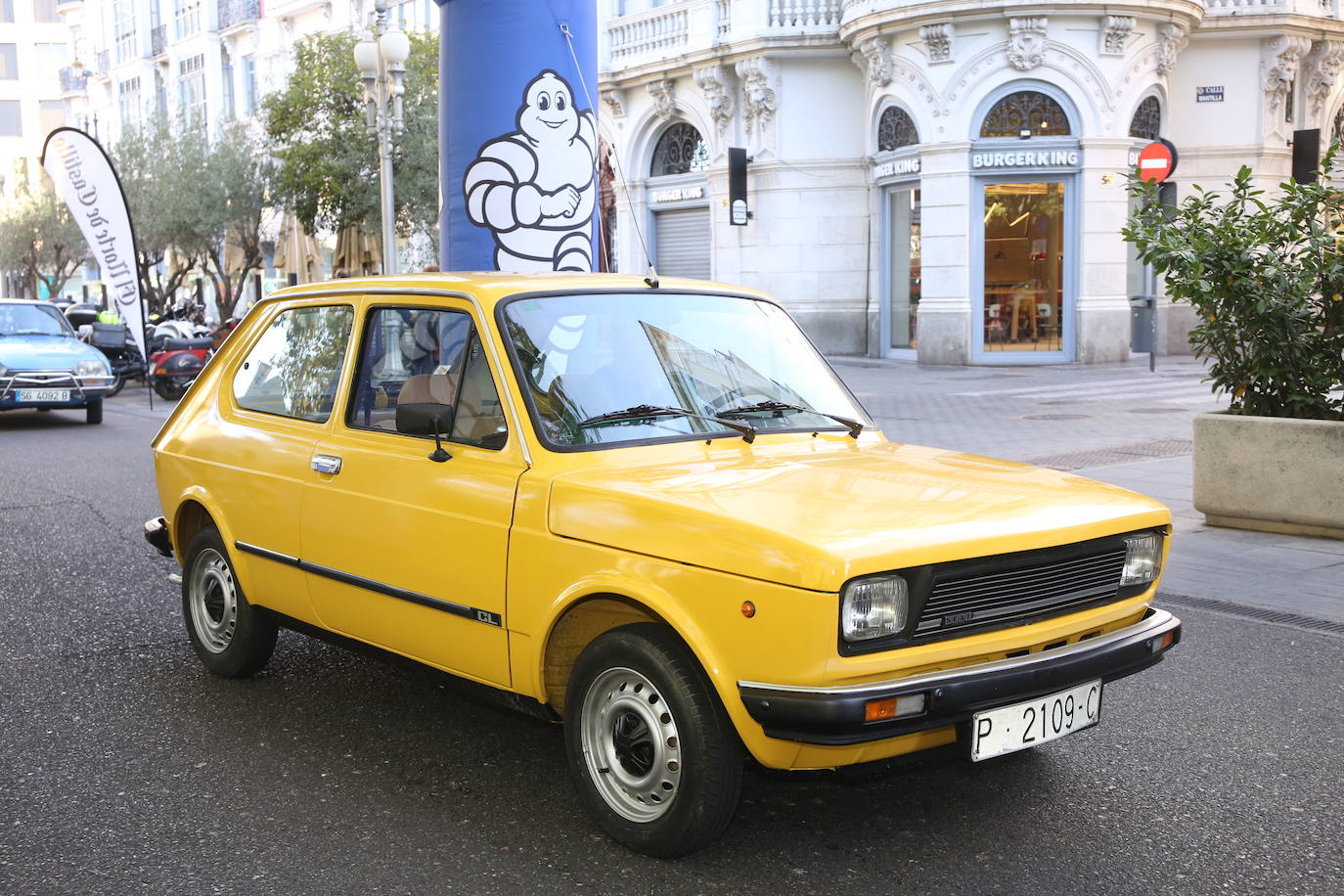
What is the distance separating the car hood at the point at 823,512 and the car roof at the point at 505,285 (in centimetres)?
78

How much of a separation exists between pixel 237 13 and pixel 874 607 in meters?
50.9

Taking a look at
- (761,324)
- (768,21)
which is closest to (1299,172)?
(768,21)

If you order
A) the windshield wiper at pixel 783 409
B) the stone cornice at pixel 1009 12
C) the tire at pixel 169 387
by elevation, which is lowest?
the tire at pixel 169 387

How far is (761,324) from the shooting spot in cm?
489

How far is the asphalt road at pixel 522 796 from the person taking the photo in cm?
361

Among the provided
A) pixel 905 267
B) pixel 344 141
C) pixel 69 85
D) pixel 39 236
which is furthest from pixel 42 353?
pixel 69 85

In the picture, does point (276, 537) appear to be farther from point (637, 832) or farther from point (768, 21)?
point (768, 21)

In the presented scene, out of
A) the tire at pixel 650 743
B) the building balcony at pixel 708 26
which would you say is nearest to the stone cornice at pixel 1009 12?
the building balcony at pixel 708 26

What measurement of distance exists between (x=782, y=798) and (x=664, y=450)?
1.14 meters

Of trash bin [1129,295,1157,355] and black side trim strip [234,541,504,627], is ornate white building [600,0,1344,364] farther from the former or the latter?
black side trim strip [234,541,504,627]

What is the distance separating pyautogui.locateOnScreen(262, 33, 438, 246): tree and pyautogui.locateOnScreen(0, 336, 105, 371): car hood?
12.4m

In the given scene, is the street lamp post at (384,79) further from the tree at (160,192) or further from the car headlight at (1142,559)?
the car headlight at (1142,559)

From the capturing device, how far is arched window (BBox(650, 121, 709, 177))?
97.2ft

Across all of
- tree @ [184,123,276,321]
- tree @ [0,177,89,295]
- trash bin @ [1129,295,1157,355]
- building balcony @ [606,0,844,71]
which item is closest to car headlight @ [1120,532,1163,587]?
trash bin @ [1129,295,1157,355]
